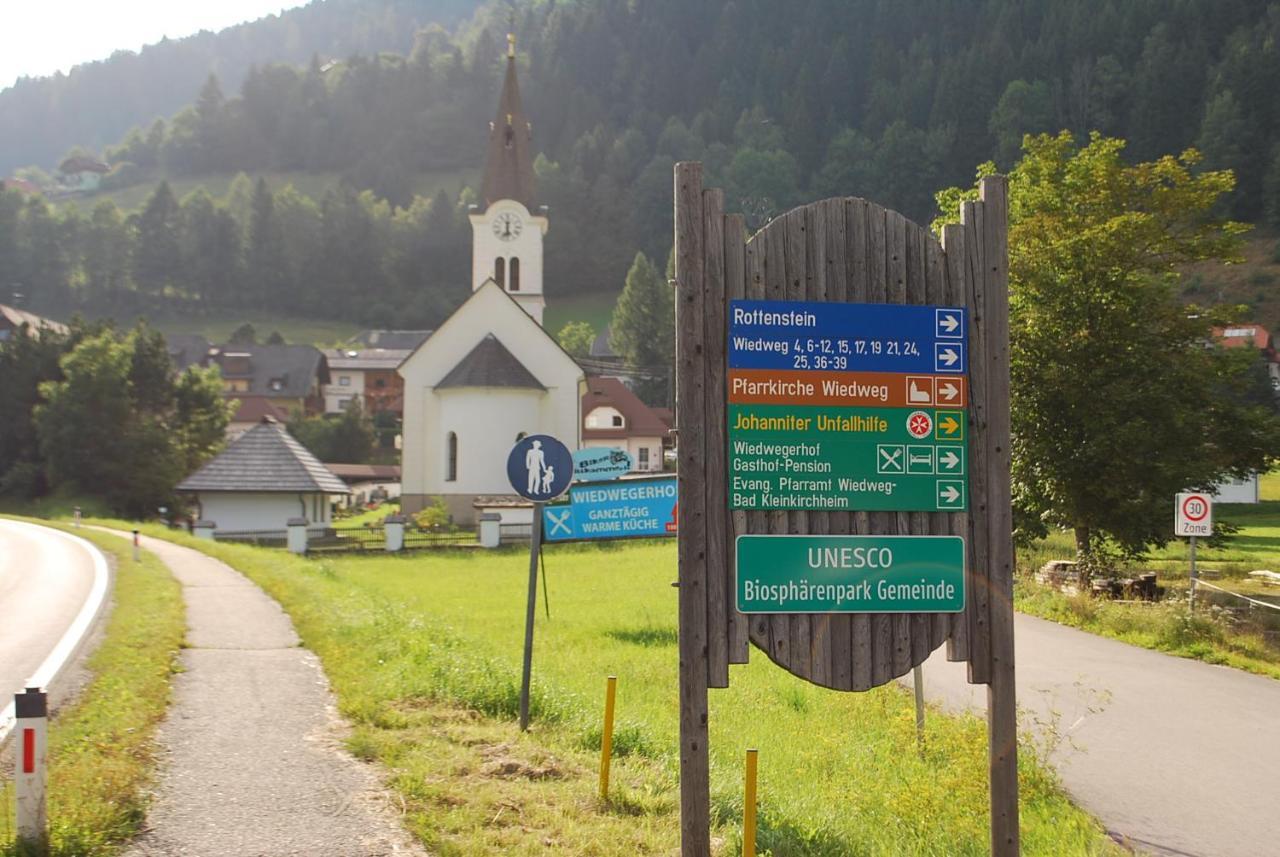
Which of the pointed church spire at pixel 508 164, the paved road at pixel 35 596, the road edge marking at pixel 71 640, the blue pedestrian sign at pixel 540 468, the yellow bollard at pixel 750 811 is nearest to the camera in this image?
the yellow bollard at pixel 750 811

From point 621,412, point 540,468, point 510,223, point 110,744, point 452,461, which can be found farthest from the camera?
point 621,412

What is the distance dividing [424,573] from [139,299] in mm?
116859

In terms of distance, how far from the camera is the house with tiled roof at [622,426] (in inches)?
3182

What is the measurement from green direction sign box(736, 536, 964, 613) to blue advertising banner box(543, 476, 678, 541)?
21.9 ft

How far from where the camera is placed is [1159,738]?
1002cm

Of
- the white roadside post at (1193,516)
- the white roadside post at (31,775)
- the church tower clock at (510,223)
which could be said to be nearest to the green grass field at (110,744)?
the white roadside post at (31,775)

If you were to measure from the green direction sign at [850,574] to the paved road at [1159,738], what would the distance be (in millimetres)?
2282

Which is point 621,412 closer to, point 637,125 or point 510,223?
point 510,223

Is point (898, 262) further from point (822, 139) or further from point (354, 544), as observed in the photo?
point (822, 139)

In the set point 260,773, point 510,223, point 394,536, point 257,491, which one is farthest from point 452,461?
point 260,773

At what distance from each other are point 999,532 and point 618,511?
7337 mm

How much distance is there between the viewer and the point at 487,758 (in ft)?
25.5

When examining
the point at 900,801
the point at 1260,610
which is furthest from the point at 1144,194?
the point at 900,801

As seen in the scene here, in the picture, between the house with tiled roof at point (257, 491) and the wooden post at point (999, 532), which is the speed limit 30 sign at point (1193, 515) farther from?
the house with tiled roof at point (257, 491)
